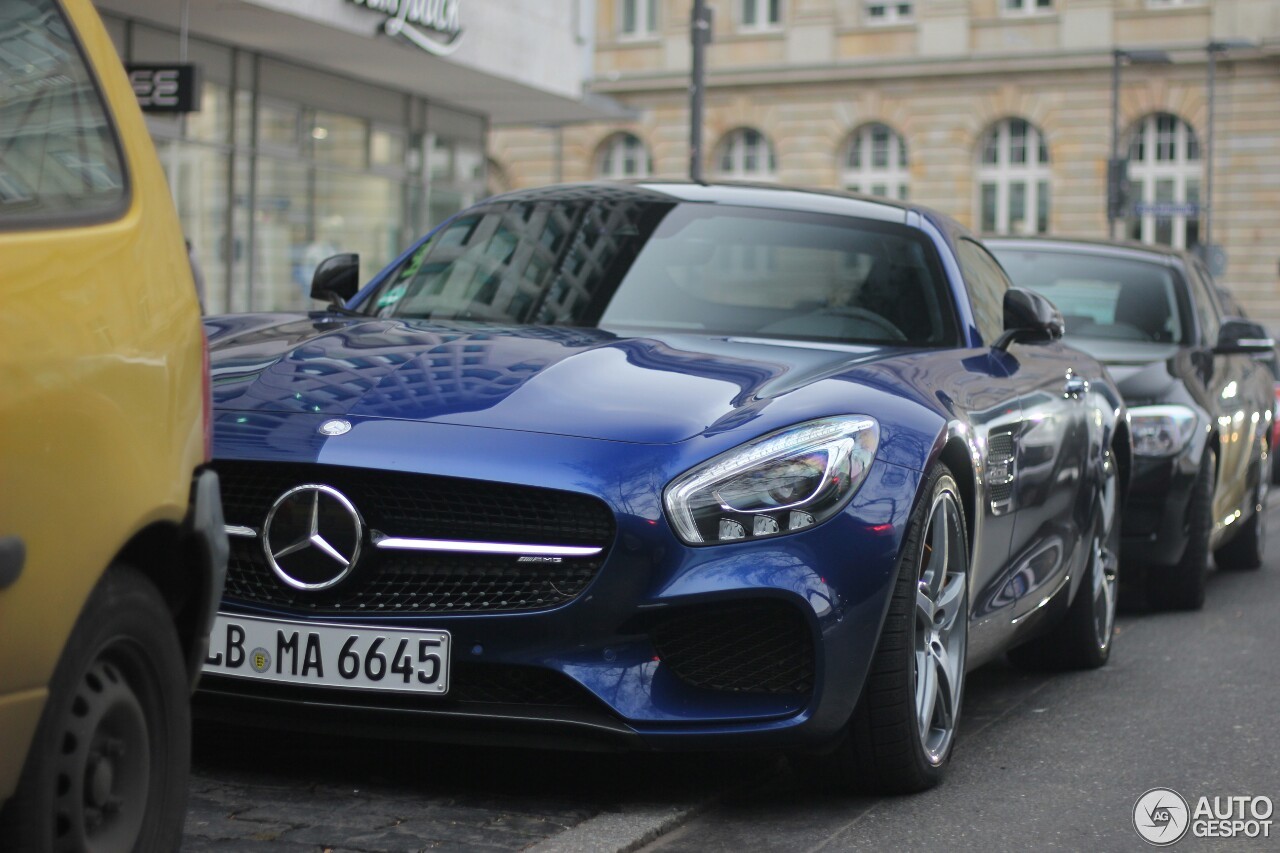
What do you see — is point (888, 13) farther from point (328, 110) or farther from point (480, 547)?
point (480, 547)

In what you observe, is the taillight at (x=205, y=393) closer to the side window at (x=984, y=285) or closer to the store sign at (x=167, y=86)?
A: the side window at (x=984, y=285)

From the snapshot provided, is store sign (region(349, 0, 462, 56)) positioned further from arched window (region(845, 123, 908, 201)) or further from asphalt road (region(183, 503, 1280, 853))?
arched window (region(845, 123, 908, 201))

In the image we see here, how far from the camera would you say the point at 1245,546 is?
10.5 metres

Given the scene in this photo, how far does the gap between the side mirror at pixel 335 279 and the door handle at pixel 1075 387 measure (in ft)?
7.12

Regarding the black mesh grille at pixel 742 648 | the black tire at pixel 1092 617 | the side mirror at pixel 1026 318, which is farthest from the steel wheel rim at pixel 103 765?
the black tire at pixel 1092 617

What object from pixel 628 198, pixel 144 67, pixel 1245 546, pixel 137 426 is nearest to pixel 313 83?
pixel 144 67

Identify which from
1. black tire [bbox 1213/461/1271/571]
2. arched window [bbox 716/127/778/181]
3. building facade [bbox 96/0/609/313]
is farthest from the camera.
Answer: arched window [bbox 716/127/778/181]

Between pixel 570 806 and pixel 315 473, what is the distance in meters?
0.90

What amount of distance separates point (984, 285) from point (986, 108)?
4778cm

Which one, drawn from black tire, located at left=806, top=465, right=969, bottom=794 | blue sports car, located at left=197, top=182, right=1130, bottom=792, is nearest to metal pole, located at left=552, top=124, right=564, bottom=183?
blue sports car, located at left=197, top=182, right=1130, bottom=792

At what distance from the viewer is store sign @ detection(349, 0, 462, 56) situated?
68.5 ft

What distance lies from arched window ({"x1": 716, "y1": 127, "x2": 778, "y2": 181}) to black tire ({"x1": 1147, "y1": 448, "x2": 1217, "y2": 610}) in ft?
157

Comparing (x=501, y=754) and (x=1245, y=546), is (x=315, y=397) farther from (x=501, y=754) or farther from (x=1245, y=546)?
A: (x=1245, y=546)

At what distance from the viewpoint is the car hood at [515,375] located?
4340mm
